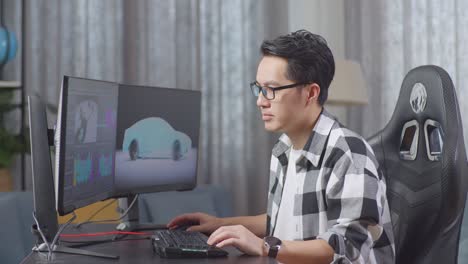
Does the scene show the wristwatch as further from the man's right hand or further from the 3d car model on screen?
the 3d car model on screen

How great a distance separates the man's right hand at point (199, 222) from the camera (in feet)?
6.92

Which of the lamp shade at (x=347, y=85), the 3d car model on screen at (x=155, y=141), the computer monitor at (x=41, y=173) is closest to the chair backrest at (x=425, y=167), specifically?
the 3d car model on screen at (x=155, y=141)

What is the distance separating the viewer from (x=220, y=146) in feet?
14.5

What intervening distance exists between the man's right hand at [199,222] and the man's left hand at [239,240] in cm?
51

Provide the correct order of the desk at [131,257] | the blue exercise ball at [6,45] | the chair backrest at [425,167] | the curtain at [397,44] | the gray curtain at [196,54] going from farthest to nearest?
the gray curtain at [196,54], the curtain at [397,44], the blue exercise ball at [6,45], the chair backrest at [425,167], the desk at [131,257]

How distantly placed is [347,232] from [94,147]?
0.65 meters

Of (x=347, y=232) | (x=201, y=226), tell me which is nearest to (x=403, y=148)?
(x=347, y=232)

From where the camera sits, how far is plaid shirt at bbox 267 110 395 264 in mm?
1662

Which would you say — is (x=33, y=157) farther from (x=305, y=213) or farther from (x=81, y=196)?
(x=305, y=213)

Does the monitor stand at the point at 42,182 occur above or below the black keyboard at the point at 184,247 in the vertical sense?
above

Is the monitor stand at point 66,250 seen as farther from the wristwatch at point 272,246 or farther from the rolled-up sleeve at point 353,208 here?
the rolled-up sleeve at point 353,208

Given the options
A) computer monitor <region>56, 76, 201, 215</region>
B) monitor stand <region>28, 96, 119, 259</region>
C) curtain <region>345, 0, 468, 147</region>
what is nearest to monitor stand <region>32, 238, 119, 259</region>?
monitor stand <region>28, 96, 119, 259</region>

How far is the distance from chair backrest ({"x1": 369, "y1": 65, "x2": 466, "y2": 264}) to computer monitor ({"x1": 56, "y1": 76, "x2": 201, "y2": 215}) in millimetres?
612

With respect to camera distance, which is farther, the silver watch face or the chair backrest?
the chair backrest
